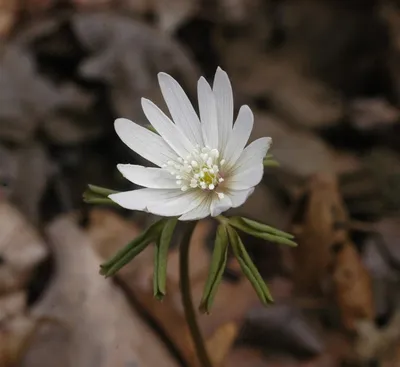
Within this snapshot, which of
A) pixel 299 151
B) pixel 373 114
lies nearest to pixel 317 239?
pixel 299 151

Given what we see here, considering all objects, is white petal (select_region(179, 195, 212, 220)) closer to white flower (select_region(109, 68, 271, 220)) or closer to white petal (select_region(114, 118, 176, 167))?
white flower (select_region(109, 68, 271, 220))

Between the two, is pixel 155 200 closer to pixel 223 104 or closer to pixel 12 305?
pixel 223 104

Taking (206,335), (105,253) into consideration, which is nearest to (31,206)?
(105,253)

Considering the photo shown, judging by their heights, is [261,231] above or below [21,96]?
above

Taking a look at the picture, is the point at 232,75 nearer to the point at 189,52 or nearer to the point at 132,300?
the point at 189,52

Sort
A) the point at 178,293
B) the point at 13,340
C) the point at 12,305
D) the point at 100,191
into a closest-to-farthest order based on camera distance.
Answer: the point at 100,191 → the point at 13,340 → the point at 12,305 → the point at 178,293

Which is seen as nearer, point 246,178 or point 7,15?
point 246,178

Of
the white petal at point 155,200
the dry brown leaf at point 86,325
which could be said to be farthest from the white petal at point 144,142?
the dry brown leaf at point 86,325
